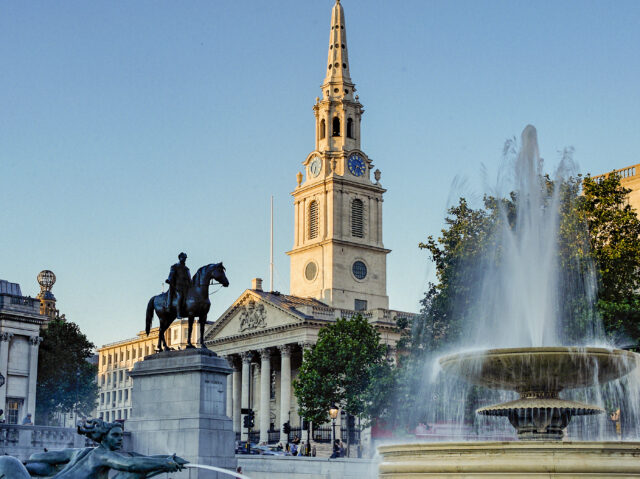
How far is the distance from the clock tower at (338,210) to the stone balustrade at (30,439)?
2467 inches

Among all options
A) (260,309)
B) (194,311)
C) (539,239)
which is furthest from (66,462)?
(260,309)

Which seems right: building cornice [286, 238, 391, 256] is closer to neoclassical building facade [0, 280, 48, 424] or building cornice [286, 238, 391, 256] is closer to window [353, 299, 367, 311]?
window [353, 299, 367, 311]

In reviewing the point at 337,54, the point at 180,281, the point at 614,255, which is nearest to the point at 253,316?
the point at 337,54

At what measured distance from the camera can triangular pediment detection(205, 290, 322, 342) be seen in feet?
278

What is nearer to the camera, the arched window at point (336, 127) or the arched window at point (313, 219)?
the arched window at point (313, 219)

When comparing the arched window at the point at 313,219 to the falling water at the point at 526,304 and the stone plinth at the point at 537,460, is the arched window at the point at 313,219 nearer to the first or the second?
the falling water at the point at 526,304

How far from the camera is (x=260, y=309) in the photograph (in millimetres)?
89125

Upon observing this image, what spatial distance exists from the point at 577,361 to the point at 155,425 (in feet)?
46.2

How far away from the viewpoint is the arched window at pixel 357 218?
96625 millimetres

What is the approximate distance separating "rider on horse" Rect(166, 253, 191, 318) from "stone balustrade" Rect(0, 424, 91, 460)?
197 inches

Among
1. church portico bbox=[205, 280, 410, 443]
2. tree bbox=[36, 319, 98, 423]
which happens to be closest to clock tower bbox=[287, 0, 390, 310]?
church portico bbox=[205, 280, 410, 443]

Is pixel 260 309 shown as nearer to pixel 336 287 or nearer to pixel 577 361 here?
pixel 336 287

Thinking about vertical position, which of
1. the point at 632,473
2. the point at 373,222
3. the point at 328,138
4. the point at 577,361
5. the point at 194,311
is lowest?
the point at 632,473

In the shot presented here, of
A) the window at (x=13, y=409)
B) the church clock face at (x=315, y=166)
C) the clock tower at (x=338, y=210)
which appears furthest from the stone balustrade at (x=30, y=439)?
the church clock face at (x=315, y=166)
